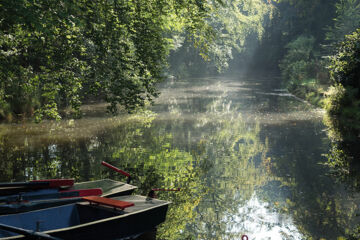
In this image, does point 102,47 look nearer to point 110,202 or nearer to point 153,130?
point 110,202

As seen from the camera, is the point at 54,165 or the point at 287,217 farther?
the point at 54,165

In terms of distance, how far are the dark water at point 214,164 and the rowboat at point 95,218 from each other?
0.88m

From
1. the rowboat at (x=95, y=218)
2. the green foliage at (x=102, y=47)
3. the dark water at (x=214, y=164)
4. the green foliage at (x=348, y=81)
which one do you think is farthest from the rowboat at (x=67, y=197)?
the green foliage at (x=348, y=81)

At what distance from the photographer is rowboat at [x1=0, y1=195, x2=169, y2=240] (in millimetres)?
6020

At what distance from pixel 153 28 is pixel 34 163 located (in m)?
5.84

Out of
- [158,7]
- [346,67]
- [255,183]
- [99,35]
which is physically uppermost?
[158,7]

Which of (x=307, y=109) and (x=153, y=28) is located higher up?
(x=153, y=28)

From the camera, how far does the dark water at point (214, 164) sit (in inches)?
320

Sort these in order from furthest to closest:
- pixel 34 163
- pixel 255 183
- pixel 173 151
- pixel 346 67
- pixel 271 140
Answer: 1. pixel 346 67
2. pixel 271 140
3. pixel 173 151
4. pixel 34 163
5. pixel 255 183

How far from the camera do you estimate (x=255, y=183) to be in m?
10.7

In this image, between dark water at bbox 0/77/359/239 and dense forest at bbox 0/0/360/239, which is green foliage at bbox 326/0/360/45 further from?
dense forest at bbox 0/0/360/239

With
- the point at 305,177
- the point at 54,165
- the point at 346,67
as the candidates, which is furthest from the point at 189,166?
the point at 346,67

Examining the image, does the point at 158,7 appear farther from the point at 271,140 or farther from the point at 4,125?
the point at 4,125

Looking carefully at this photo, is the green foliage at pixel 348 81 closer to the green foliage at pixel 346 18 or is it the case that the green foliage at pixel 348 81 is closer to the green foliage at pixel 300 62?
the green foliage at pixel 300 62
